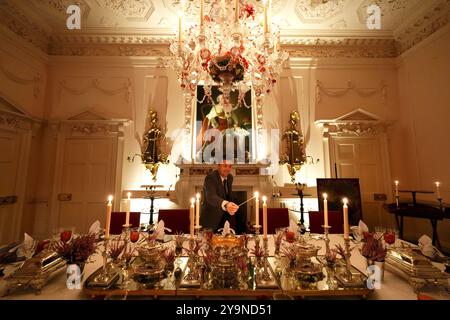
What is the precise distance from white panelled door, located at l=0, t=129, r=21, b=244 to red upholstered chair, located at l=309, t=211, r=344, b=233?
5.94 m

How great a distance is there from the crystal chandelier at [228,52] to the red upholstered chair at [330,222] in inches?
74.4

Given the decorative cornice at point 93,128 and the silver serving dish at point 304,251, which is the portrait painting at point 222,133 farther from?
the silver serving dish at point 304,251

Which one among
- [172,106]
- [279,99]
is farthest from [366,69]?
[172,106]

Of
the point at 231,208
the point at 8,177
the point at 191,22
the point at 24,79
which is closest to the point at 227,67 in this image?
the point at 231,208

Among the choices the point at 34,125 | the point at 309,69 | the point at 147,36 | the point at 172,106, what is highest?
the point at 147,36

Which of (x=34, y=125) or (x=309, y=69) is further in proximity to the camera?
(x=309, y=69)


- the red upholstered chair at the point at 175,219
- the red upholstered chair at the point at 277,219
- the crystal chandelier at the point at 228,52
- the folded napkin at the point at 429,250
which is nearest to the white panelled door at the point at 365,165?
the red upholstered chair at the point at 277,219

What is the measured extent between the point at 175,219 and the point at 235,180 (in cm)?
201

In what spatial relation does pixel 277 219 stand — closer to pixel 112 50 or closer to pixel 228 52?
pixel 228 52

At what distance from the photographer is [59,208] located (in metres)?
4.86

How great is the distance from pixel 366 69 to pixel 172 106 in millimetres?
5117
